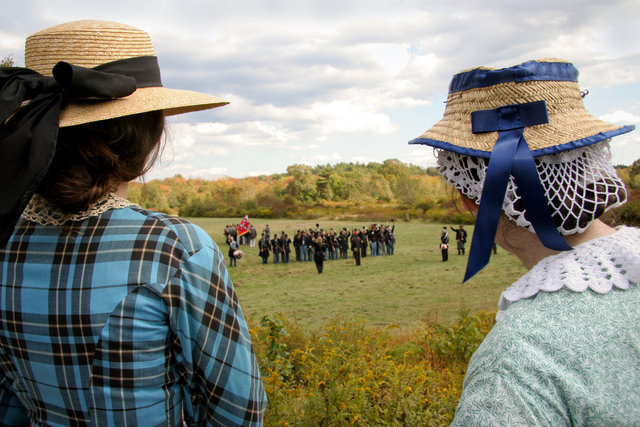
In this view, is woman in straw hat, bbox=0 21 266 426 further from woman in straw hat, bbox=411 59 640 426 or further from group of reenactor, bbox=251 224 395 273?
group of reenactor, bbox=251 224 395 273

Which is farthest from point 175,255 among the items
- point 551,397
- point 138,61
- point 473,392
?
point 551,397

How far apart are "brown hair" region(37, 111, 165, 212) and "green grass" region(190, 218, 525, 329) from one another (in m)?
5.62

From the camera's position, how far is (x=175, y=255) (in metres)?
1.18

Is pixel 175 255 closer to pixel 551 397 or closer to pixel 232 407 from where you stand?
pixel 232 407

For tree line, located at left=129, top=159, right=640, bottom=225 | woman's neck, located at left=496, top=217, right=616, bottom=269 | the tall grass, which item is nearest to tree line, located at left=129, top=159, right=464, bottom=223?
tree line, located at left=129, top=159, right=640, bottom=225

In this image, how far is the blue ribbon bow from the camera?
3.84 ft

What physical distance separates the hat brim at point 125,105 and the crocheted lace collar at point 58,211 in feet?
0.75

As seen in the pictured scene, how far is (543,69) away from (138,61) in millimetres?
1280

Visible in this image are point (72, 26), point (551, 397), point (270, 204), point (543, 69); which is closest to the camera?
point (551, 397)

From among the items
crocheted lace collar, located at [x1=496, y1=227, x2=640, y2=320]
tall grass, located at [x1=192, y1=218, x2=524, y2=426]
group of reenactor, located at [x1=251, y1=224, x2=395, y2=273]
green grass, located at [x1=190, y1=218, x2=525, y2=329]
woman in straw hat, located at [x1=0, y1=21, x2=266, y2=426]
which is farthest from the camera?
group of reenactor, located at [x1=251, y1=224, x2=395, y2=273]

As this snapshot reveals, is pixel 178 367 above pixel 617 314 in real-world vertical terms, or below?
below

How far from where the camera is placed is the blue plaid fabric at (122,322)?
1154 millimetres

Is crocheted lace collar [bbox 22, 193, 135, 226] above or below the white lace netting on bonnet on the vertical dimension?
below

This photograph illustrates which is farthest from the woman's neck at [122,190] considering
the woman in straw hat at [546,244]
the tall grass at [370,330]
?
the tall grass at [370,330]
